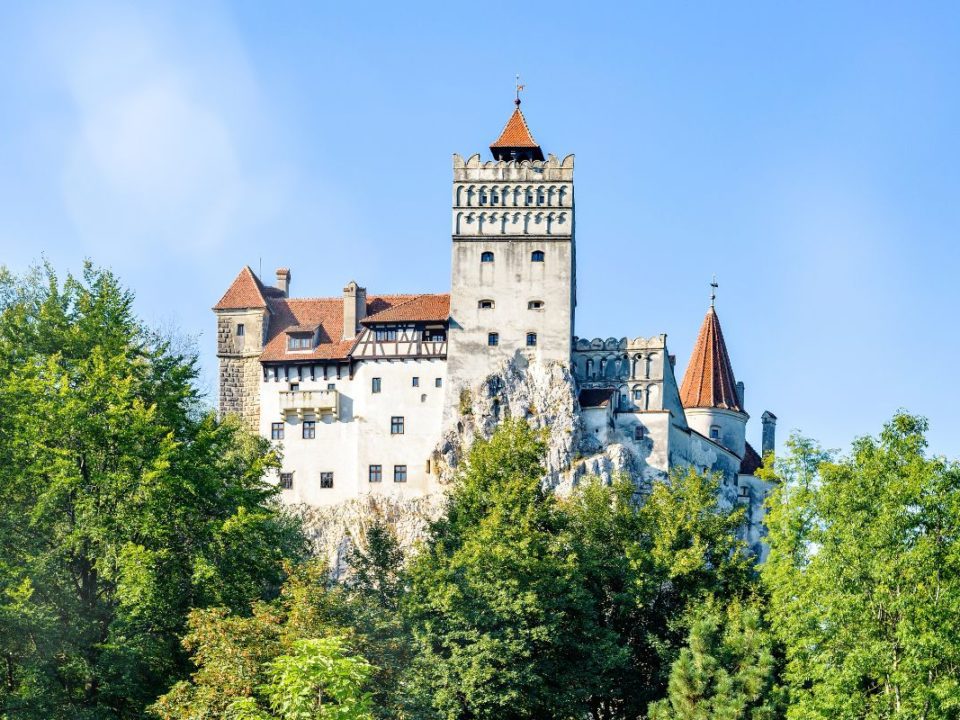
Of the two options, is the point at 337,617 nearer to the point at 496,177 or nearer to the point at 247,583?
the point at 247,583

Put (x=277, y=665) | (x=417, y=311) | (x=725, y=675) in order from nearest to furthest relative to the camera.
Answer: (x=277, y=665) < (x=725, y=675) < (x=417, y=311)

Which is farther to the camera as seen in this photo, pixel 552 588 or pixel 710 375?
pixel 710 375

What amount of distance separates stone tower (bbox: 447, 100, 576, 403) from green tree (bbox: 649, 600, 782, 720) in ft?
91.8

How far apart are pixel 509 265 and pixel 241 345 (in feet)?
47.0

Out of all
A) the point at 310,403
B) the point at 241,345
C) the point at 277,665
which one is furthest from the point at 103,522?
the point at 241,345

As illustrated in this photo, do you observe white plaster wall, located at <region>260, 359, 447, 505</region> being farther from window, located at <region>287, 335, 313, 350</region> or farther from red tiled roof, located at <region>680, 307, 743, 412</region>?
red tiled roof, located at <region>680, 307, 743, 412</region>

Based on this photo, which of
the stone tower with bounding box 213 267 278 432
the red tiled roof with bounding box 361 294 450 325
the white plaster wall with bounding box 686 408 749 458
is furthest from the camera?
the white plaster wall with bounding box 686 408 749 458

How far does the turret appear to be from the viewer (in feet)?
259

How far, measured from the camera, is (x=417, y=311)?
74.8 m

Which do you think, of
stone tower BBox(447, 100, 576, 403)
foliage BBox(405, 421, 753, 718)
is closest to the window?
stone tower BBox(447, 100, 576, 403)

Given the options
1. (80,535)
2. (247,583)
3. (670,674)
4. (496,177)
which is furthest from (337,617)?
(496,177)

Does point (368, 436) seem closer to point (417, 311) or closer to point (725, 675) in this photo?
point (417, 311)

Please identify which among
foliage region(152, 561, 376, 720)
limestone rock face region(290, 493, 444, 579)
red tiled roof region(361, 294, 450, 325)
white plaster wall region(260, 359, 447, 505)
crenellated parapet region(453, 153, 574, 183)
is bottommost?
foliage region(152, 561, 376, 720)

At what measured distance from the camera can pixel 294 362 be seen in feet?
246
